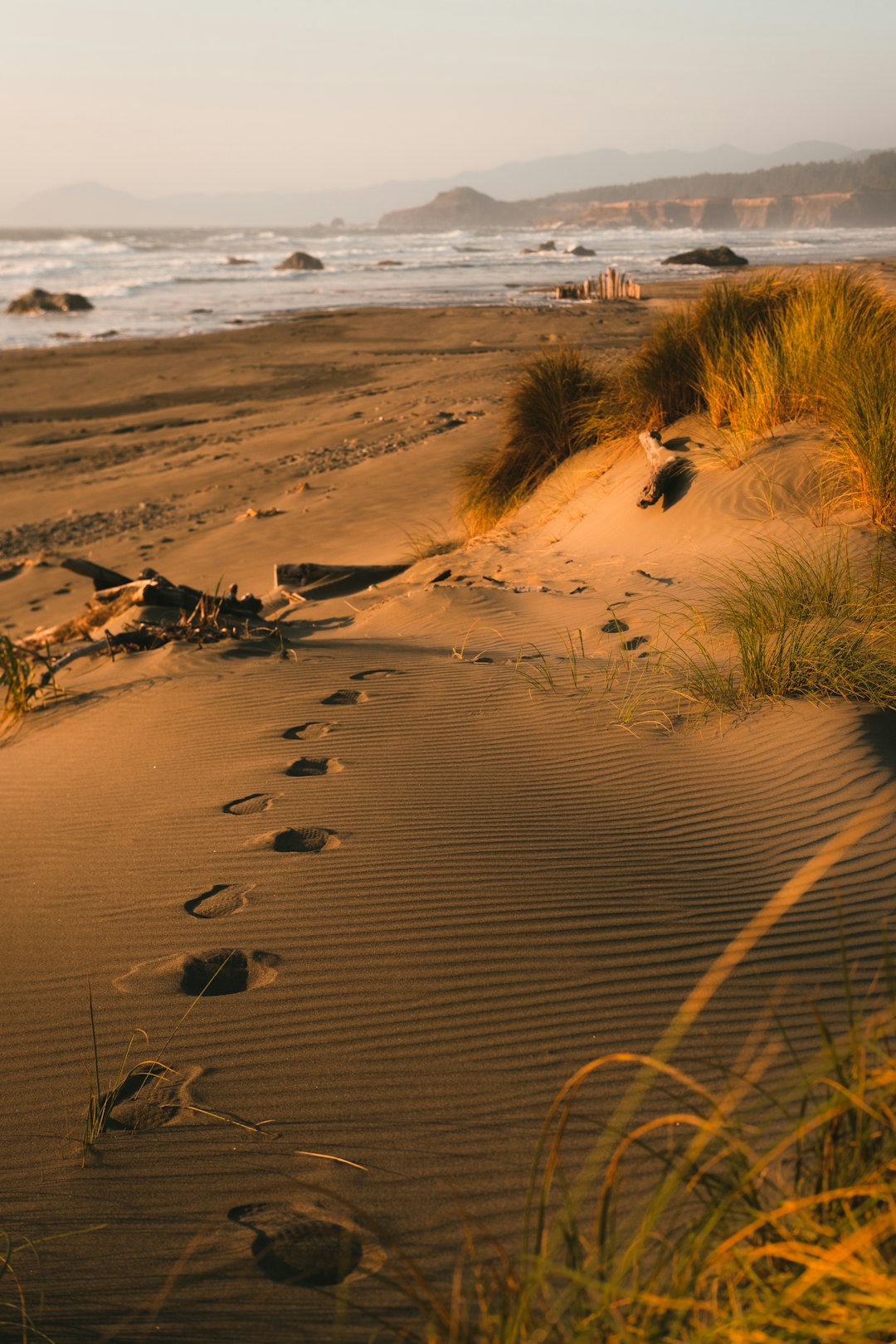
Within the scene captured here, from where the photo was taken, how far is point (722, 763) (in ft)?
13.0

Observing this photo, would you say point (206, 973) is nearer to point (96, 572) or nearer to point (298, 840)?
point (298, 840)

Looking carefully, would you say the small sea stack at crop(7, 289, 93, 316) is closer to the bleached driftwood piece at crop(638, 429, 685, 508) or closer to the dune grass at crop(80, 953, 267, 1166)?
the bleached driftwood piece at crop(638, 429, 685, 508)

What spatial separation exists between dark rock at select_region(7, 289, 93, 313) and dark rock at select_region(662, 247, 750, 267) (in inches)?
822

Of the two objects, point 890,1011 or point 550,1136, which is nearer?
point 890,1011

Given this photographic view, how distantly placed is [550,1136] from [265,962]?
97cm

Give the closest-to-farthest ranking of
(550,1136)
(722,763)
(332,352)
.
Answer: (550,1136) < (722,763) < (332,352)

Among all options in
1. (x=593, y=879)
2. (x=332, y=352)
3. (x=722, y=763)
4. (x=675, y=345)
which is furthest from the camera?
(x=332, y=352)

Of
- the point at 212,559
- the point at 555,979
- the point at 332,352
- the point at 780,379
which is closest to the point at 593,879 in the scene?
the point at 555,979

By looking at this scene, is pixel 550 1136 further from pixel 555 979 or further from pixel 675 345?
pixel 675 345

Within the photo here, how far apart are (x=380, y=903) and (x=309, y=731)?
60.1 inches

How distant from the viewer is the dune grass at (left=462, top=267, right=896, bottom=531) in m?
6.16

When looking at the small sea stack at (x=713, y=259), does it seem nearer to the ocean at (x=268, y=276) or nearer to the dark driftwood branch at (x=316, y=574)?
the ocean at (x=268, y=276)

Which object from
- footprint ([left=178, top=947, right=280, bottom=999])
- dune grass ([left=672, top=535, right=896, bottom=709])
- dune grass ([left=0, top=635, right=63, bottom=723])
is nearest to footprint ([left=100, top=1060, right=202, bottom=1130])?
footprint ([left=178, top=947, right=280, bottom=999])

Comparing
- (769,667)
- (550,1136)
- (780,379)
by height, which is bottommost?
(550,1136)
